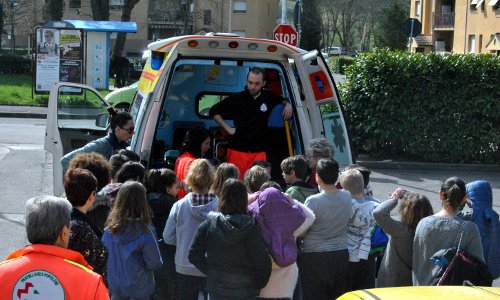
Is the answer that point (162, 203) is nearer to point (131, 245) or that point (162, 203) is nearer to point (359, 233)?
point (131, 245)

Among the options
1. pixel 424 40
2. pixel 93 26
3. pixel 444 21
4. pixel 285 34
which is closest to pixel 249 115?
pixel 285 34

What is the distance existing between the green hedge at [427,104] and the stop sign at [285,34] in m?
1.78

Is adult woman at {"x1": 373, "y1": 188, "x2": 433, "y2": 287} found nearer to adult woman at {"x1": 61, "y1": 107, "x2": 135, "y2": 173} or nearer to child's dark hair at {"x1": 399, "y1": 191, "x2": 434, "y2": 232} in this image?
child's dark hair at {"x1": 399, "y1": 191, "x2": 434, "y2": 232}

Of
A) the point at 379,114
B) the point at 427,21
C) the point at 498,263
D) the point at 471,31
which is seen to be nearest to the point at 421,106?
the point at 379,114

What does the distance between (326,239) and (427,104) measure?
11.3 meters

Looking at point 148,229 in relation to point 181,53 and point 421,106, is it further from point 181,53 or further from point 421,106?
point 421,106

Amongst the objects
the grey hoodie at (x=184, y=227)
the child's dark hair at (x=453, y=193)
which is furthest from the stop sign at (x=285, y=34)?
the child's dark hair at (x=453, y=193)

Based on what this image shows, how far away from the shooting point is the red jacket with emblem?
12.3ft

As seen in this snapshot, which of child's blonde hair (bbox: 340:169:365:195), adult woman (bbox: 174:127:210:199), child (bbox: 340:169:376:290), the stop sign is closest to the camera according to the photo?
child (bbox: 340:169:376:290)

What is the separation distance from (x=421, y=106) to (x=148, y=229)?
40.5ft

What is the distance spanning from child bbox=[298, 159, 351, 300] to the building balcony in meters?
54.8

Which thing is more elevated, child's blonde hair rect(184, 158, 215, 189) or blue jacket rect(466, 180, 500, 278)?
child's blonde hair rect(184, 158, 215, 189)

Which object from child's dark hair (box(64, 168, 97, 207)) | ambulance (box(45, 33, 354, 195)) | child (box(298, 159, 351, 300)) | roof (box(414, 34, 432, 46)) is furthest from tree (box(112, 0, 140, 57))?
child's dark hair (box(64, 168, 97, 207))

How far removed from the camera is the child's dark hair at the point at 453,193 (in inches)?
231
